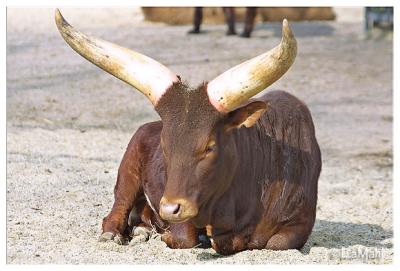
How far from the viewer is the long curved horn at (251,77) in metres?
5.81

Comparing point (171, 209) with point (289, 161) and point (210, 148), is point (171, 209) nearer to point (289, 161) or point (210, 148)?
point (210, 148)

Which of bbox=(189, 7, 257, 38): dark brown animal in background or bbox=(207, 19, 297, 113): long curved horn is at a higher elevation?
bbox=(207, 19, 297, 113): long curved horn

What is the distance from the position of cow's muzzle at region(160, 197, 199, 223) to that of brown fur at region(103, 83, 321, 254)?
0.05m

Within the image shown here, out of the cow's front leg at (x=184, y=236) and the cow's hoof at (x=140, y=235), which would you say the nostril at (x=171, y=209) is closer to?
the cow's front leg at (x=184, y=236)

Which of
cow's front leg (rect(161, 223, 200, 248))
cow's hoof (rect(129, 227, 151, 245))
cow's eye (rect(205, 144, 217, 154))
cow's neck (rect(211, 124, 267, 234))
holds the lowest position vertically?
cow's hoof (rect(129, 227, 151, 245))

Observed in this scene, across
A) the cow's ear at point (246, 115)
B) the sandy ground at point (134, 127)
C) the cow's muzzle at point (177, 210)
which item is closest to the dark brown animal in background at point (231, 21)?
the sandy ground at point (134, 127)

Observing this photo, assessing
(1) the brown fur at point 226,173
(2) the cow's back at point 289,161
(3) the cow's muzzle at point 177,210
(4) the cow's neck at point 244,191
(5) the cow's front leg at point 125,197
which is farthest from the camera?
(5) the cow's front leg at point 125,197

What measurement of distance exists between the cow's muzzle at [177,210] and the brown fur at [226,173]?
1.8 inches

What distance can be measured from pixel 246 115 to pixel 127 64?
84 cm

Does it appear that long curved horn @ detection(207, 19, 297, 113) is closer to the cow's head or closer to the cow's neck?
the cow's head

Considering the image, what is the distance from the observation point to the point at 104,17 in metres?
21.4

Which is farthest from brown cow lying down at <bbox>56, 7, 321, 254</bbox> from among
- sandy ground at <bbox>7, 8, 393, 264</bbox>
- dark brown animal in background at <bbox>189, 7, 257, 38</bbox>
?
dark brown animal in background at <bbox>189, 7, 257, 38</bbox>

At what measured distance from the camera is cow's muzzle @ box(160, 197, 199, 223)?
5.74m
